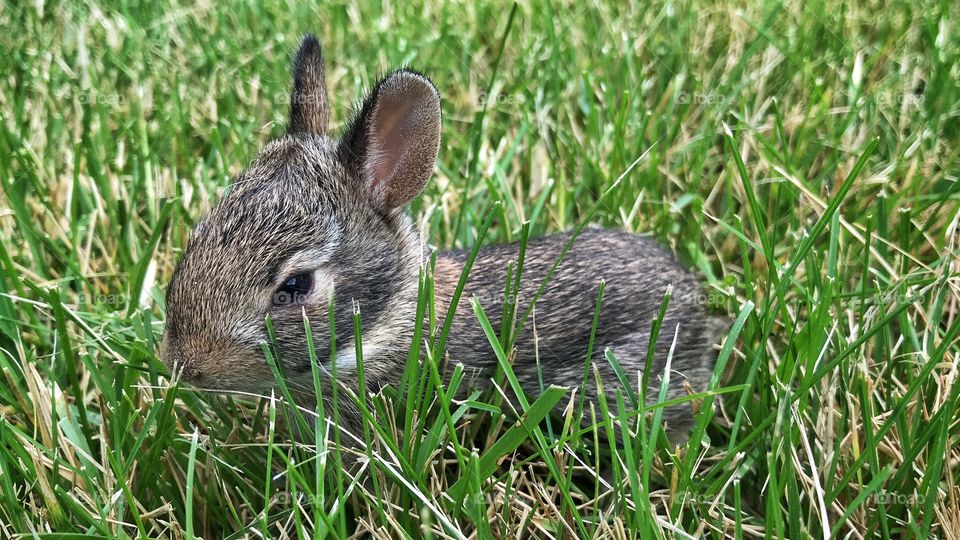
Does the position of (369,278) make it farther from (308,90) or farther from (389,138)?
(308,90)

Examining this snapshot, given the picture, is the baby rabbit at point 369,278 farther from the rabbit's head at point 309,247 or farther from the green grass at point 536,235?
the green grass at point 536,235

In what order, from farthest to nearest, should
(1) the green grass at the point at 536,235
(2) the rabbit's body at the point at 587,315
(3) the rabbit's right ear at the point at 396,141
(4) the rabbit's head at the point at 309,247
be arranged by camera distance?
(2) the rabbit's body at the point at 587,315 → (3) the rabbit's right ear at the point at 396,141 → (4) the rabbit's head at the point at 309,247 → (1) the green grass at the point at 536,235

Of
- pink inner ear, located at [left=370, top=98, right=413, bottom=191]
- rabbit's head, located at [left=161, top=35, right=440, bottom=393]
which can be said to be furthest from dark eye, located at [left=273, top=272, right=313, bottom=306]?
pink inner ear, located at [left=370, top=98, right=413, bottom=191]

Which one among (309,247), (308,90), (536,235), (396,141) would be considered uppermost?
(308,90)

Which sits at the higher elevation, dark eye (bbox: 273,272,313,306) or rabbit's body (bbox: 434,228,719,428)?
dark eye (bbox: 273,272,313,306)

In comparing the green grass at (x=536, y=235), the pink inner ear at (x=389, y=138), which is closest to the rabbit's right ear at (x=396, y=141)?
the pink inner ear at (x=389, y=138)

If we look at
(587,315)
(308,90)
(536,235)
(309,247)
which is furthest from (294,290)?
(536,235)

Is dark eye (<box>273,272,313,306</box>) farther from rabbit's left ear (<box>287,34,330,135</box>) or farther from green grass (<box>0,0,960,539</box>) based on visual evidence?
rabbit's left ear (<box>287,34,330,135</box>)
